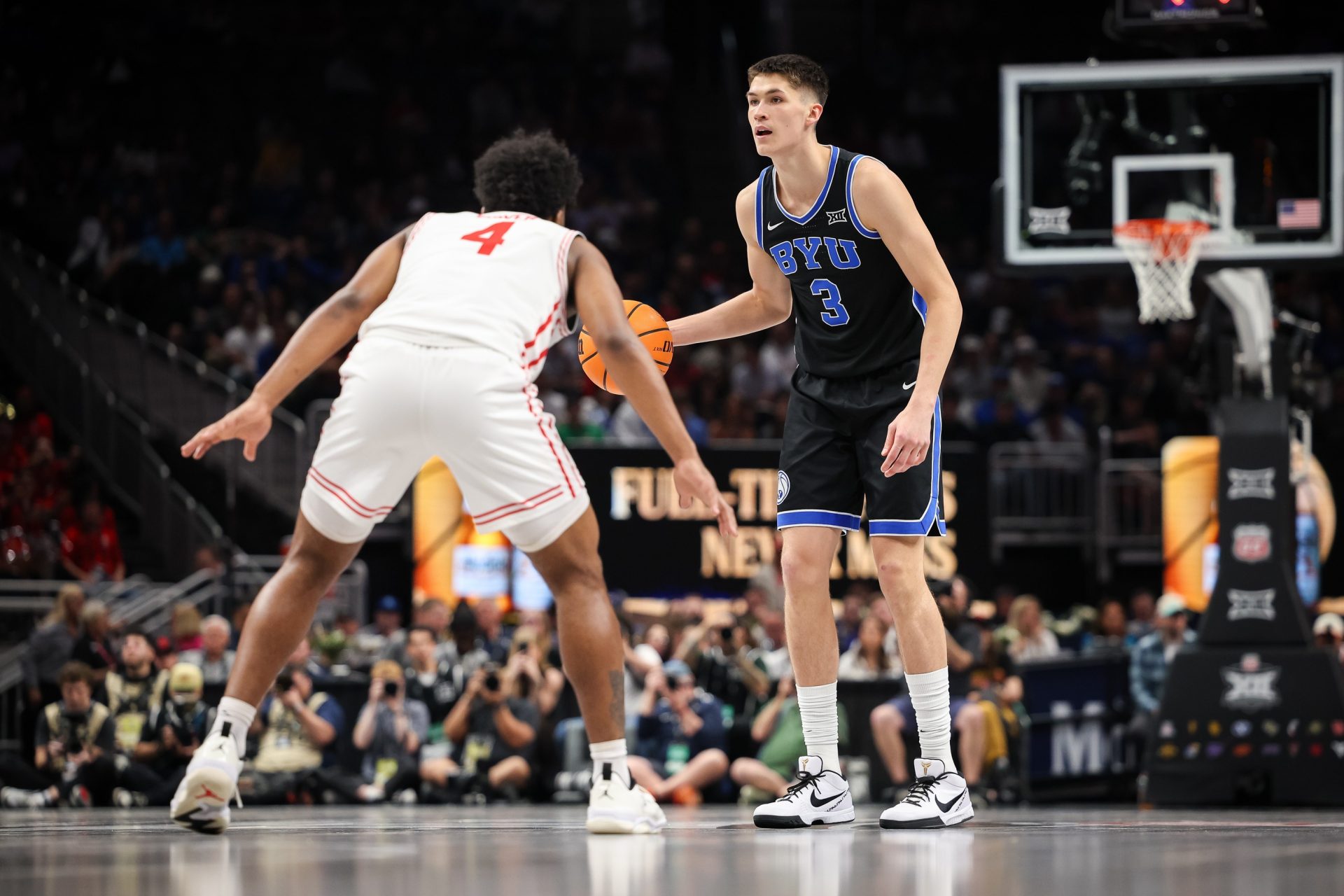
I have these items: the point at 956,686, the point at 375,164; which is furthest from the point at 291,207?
the point at 956,686

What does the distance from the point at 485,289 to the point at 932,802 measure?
Answer: 222cm

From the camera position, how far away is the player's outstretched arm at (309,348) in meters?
5.32

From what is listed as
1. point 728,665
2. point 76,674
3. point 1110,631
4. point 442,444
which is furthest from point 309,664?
point 442,444

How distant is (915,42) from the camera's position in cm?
2406

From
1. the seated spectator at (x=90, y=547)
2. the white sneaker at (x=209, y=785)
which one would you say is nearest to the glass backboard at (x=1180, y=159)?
the white sneaker at (x=209, y=785)

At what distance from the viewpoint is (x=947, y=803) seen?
5.91 meters

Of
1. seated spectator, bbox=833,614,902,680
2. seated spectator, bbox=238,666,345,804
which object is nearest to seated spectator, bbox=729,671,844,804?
seated spectator, bbox=833,614,902,680

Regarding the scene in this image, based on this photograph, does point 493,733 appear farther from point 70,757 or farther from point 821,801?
point 821,801

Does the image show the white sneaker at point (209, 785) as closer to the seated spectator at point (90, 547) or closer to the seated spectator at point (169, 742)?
the seated spectator at point (169, 742)

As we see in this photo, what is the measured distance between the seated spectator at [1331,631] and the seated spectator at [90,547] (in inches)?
401

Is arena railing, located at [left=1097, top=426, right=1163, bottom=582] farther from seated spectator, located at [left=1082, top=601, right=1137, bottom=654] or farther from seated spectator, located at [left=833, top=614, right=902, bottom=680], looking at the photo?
seated spectator, located at [left=833, top=614, right=902, bottom=680]

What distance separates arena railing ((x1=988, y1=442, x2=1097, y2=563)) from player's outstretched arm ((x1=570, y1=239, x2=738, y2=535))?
12295 mm

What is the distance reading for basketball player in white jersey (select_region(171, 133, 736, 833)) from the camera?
5.15 meters

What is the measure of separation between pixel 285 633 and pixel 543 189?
1603 mm
